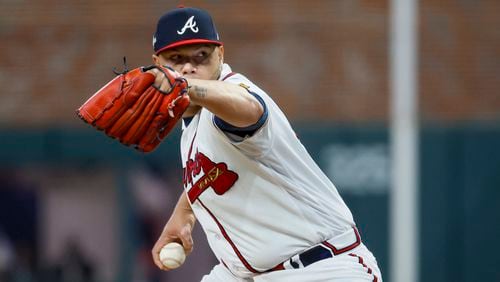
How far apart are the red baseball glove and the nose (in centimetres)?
48

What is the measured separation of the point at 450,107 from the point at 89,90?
12.9 feet

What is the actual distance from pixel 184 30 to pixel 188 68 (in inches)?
5.7

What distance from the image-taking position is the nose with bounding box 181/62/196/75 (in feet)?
13.3

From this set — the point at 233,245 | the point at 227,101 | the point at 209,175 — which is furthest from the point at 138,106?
the point at 233,245

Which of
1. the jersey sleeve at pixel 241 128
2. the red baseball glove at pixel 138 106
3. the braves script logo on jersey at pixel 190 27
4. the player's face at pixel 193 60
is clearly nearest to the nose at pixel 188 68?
the player's face at pixel 193 60

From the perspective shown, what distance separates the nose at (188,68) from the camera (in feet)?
13.3

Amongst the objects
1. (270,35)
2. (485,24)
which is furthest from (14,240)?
Result: (485,24)

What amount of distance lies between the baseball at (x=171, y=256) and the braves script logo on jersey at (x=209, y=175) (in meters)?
0.39

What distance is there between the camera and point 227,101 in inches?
141

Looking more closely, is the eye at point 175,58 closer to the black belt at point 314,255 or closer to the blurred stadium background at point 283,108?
the black belt at point 314,255

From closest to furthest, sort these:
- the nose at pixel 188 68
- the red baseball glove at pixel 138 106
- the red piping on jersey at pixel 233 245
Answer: the red baseball glove at pixel 138 106 < the nose at pixel 188 68 < the red piping on jersey at pixel 233 245

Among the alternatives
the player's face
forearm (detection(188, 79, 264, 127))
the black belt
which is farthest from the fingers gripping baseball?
forearm (detection(188, 79, 264, 127))

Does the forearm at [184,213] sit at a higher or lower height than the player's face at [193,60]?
lower

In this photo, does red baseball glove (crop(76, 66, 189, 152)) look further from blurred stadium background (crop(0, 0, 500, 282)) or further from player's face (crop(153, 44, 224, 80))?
blurred stadium background (crop(0, 0, 500, 282))
